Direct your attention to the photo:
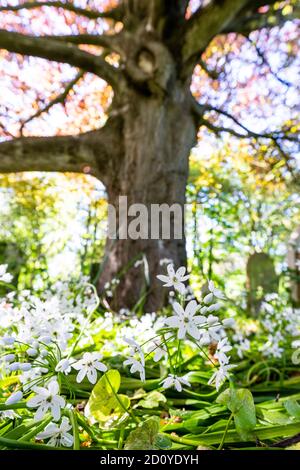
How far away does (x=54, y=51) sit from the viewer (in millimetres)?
2168

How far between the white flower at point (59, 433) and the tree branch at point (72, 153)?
186 cm

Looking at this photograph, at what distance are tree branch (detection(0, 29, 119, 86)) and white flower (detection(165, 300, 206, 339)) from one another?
211 centimetres

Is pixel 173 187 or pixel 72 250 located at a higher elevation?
pixel 173 187

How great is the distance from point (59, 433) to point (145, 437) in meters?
0.09

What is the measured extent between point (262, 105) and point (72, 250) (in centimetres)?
291

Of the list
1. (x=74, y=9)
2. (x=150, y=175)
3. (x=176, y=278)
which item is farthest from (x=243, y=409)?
(x=74, y=9)

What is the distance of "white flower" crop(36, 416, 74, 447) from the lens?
42 cm

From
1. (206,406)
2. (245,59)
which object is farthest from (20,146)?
(245,59)

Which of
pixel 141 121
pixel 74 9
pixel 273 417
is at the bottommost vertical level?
pixel 273 417

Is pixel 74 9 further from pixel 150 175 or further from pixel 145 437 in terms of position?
pixel 145 437

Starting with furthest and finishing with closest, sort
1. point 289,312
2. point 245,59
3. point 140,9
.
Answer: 1. point 245,59
2. point 140,9
3. point 289,312

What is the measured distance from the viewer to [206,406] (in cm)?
71

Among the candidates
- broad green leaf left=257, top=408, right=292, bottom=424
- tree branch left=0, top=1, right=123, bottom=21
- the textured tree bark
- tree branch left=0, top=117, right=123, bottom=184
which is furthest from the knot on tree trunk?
broad green leaf left=257, top=408, right=292, bottom=424
